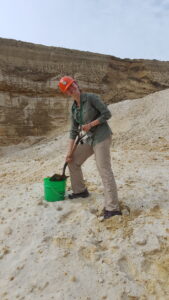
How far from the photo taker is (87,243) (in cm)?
288

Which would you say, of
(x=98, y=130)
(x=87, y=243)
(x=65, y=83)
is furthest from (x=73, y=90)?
(x=87, y=243)

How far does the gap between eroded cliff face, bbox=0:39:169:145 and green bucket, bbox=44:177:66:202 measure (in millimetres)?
8880

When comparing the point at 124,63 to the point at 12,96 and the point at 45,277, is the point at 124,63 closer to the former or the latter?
the point at 12,96

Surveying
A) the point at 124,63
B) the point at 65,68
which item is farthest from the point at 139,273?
the point at 124,63

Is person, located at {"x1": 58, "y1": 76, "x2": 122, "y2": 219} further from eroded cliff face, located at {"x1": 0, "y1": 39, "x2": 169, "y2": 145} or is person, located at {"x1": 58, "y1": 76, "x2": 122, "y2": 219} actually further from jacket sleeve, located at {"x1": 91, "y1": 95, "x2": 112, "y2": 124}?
eroded cliff face, located at {"x1": 0, "y1": 39, "x2": 169, "y2": 145}

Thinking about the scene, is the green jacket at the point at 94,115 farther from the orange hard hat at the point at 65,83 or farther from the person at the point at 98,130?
the orange hard hat at the point at 65,83

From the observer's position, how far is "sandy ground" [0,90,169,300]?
2.35 meters

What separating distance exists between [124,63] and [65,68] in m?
4.19

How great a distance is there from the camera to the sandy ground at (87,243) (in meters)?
2.35

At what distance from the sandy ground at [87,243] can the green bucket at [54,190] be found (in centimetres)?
9

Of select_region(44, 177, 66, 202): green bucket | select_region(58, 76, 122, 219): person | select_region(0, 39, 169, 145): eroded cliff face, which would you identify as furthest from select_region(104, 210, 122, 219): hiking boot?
select_region(0, 39, 169, 145): eroded cliff face

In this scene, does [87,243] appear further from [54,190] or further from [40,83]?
[40,83]

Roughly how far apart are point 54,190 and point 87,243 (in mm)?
1092

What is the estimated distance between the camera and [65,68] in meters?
14.3
